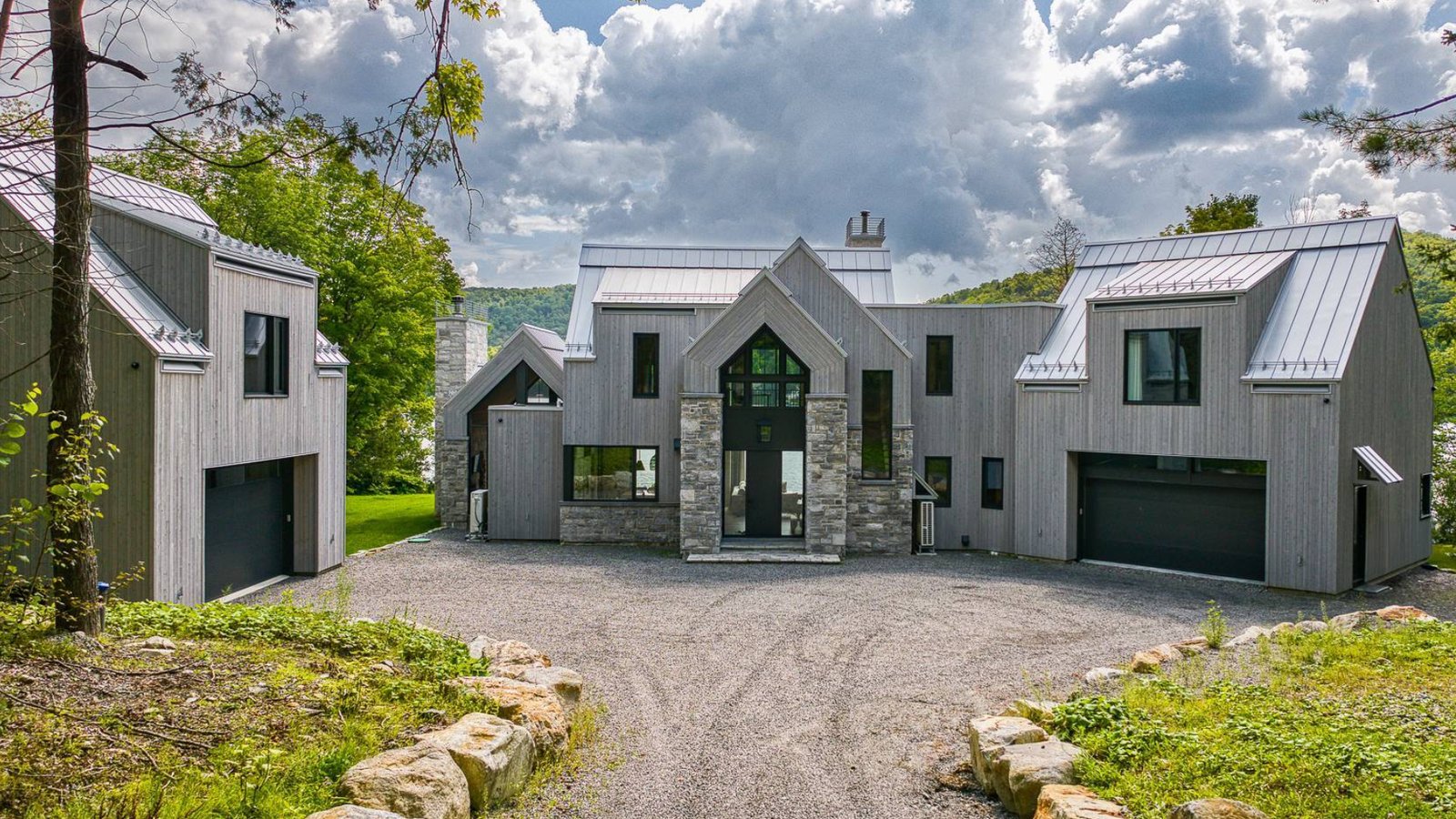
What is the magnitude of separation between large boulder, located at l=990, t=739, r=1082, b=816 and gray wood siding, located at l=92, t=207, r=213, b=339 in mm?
11733

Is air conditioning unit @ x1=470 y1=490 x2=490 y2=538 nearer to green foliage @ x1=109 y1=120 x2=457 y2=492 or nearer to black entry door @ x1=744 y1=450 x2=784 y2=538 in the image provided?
→ black entry door @ x1=744 y1=450 x2=784 y2=538

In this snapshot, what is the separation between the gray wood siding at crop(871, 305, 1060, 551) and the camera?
19.8 meters

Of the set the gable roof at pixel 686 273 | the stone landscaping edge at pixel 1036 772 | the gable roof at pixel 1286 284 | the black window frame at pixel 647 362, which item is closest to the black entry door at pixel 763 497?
the black window frame at pixel 647 362

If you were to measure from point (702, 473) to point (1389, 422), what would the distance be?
13.0m

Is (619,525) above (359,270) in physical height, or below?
below

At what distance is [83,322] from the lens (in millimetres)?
7777

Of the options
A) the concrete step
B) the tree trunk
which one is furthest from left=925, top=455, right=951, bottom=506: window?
the tree trunk

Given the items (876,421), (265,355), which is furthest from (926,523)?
(265,355)

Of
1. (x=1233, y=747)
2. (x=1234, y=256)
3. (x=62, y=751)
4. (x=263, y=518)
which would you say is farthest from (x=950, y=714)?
(x=1234, y=256)

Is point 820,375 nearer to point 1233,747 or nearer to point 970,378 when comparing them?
point 970,378

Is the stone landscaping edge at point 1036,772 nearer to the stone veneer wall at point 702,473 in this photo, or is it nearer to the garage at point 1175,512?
the garage at point 1175,512

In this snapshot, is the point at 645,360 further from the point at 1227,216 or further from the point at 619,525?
the point at 1227,216

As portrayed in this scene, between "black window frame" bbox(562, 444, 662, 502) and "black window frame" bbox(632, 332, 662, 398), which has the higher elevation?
"black window frame" bbox(632, 332, 662, 398)

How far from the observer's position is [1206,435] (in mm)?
16438
